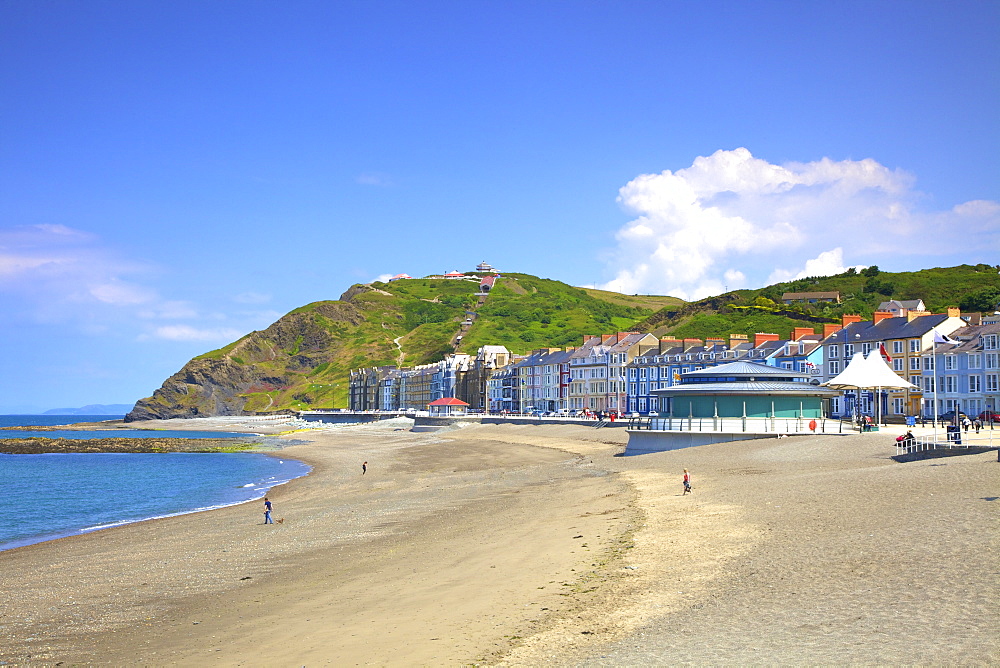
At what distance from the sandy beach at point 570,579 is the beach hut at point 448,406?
88017mm

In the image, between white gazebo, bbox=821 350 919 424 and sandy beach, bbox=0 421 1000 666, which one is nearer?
sandy beach, bbox=0 421 1000 666

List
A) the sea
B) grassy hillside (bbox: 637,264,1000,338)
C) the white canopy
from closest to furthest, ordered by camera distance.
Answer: the sea → the white canopy → grassy hillside (bbox: 637,264,1000,338)

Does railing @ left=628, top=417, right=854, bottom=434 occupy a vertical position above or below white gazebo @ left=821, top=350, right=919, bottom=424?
below

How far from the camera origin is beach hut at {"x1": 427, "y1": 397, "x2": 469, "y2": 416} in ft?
395

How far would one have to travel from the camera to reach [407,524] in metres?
27.0

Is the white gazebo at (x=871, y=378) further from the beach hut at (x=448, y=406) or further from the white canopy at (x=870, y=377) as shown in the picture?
the beach hut at (x=448, y=406)

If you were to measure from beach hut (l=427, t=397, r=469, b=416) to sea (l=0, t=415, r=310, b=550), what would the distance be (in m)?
42.5

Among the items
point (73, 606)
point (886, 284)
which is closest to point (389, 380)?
point (886, 284)

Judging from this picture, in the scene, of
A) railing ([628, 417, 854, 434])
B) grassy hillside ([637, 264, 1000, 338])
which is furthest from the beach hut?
railing ([628, 417, 854, 434])

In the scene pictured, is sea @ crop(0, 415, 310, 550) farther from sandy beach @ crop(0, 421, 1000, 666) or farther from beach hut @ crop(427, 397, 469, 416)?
beach hut @ crop(427, 397, 469, 416)

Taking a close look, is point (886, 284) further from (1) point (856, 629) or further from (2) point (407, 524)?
(1) point (856, 629)

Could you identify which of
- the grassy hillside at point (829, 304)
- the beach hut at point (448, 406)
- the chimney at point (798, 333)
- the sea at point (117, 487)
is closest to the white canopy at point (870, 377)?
the sea at point (117, 487)

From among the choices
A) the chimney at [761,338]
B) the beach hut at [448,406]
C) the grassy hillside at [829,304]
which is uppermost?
the grassy hillside at [829,304]

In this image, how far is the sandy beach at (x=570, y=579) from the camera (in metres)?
11.2
